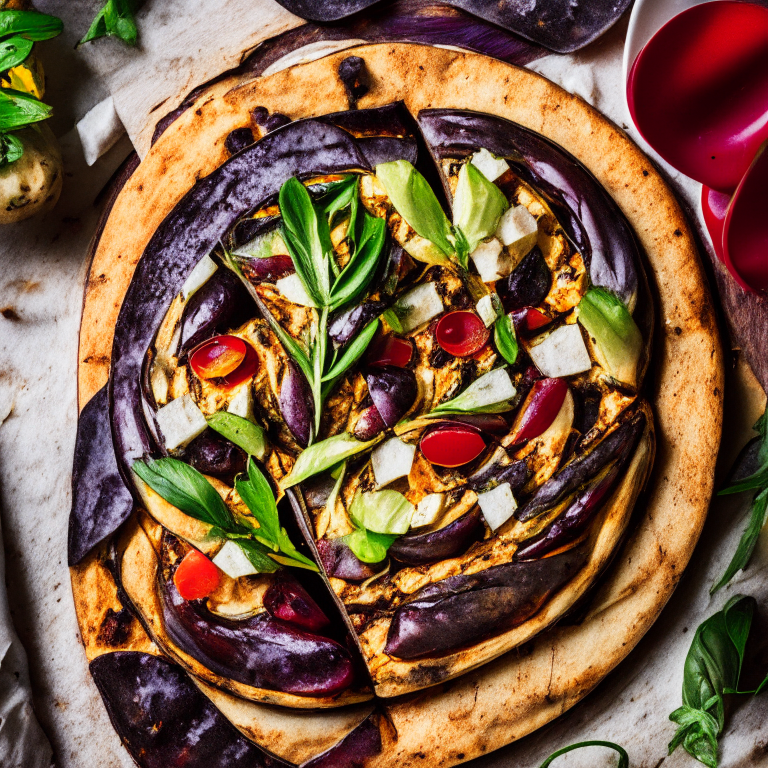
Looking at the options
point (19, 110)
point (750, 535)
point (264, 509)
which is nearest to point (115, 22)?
point (19, 110)

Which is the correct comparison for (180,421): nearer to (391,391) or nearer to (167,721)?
(391,391)

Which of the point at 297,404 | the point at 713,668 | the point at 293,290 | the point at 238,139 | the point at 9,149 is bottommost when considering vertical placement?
the point at 713,668

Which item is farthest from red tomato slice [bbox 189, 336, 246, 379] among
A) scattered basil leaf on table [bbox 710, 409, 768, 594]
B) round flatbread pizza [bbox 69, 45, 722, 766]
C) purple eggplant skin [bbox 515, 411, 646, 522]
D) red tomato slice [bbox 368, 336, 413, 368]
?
scattered basil leaf on table [bbox 710, 409, 768, 594]

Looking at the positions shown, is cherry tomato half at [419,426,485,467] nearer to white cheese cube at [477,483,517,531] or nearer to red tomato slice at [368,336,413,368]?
white cheese cube at [477,483,517,531]

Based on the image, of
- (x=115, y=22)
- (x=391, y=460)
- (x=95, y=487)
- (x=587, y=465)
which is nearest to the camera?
(x=587, y=465)

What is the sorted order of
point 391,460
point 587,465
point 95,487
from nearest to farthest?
point 587,465 → point 391,460 → point 95,487
